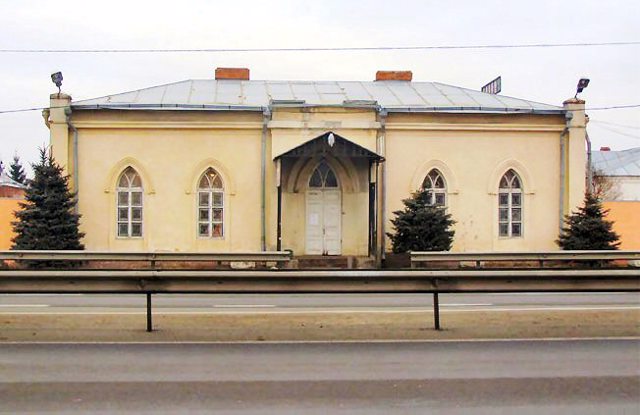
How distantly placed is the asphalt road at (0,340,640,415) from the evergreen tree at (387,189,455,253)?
46.4 feet

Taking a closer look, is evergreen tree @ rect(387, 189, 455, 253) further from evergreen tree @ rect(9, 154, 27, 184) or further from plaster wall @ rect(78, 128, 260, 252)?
evergreen tree @ rect(9, 154, 27, 184)

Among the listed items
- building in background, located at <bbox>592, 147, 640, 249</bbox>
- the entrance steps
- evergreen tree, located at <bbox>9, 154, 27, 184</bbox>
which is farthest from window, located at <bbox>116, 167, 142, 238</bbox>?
evergreen tree, located at <bbox>9, 154, 27, 184</bbox>

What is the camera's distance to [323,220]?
2477 centimetres

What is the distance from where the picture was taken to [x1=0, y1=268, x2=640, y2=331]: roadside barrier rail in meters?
9.05

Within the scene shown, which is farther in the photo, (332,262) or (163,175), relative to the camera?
(163,175)

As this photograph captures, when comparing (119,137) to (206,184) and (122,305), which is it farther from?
(122,305)

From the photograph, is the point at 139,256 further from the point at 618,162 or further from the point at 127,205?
the point at 618,162

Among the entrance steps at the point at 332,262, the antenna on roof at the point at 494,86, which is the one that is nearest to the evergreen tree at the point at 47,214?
the entrance steps at the point at 332,262

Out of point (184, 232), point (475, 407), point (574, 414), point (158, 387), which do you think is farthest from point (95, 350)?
point (184, 232)

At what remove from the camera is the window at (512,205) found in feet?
83.7

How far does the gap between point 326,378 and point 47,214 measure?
17.8m

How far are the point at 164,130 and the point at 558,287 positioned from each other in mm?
17437

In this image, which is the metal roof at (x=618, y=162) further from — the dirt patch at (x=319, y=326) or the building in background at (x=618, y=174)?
the dirt patch at (x=319, y=326)

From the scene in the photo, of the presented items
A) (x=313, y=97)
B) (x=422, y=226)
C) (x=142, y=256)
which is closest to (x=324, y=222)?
(x=422, y=226)
